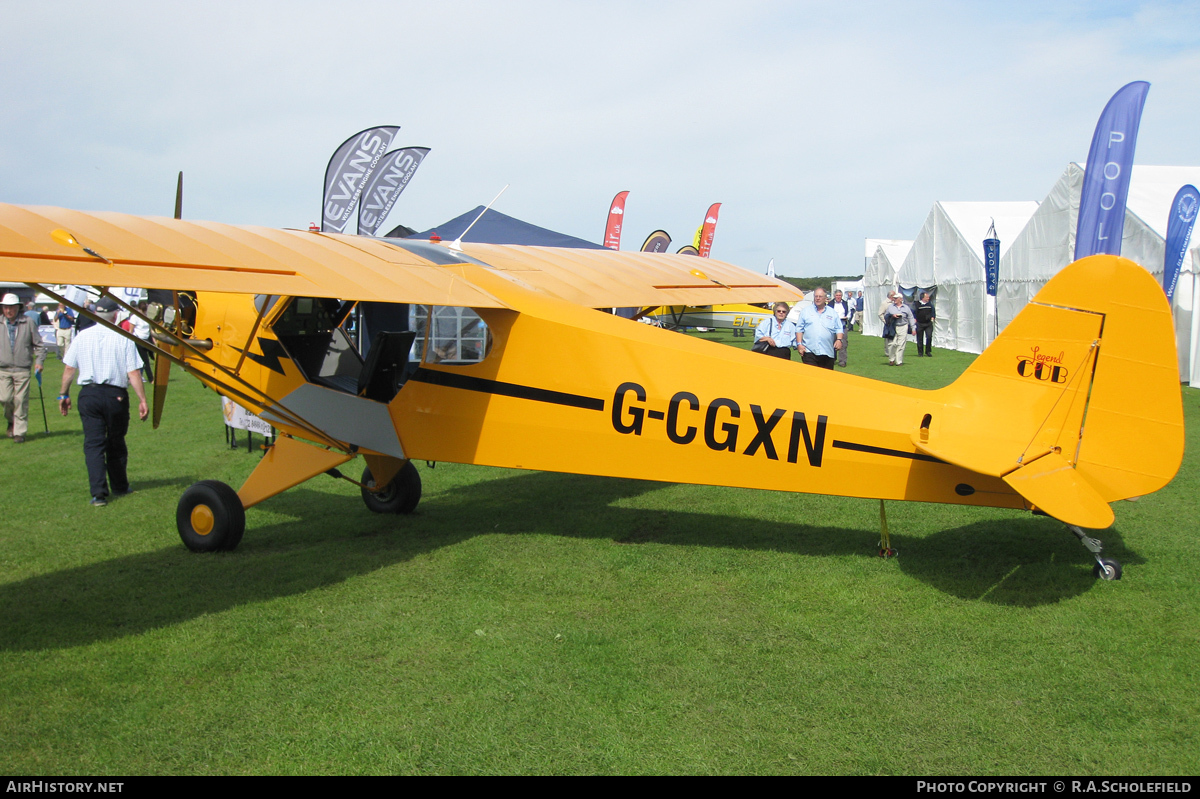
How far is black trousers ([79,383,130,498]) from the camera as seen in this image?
7.21 meters

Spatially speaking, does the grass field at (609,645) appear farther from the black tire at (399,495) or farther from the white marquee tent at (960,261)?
the white marquee tent at (960,261)

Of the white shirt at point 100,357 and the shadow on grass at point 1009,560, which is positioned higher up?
the white shirt at point 100,357

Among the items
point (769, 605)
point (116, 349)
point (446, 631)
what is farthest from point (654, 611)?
point (116, 349)

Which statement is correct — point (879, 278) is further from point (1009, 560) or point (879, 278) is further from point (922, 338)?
point (1009, 560)

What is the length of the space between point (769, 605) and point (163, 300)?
694cm

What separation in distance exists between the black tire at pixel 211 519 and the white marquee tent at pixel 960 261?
19705 mm

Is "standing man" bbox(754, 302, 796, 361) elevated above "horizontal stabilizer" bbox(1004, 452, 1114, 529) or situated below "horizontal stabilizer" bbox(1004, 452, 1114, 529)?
above

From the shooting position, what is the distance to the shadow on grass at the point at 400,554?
459 cm

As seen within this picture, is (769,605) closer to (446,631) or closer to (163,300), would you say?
(446,631)

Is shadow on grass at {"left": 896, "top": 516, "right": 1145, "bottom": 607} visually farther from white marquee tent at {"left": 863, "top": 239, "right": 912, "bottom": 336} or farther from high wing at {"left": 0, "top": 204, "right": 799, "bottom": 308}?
white marquee tent at {"left": 863, "top": 239, "right": 912, "bottom": 336}

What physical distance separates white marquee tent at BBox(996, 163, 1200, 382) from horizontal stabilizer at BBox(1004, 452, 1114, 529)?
37.4ft

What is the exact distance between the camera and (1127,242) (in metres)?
14.4

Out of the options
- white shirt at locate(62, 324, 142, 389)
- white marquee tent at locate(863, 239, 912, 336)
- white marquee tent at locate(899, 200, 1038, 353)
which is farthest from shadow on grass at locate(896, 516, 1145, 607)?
white marquee tent at locate(863, 239, 912, 336)

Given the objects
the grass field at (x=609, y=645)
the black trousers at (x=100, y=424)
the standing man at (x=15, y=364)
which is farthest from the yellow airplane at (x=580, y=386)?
the standing man at (x=15, y=364)
